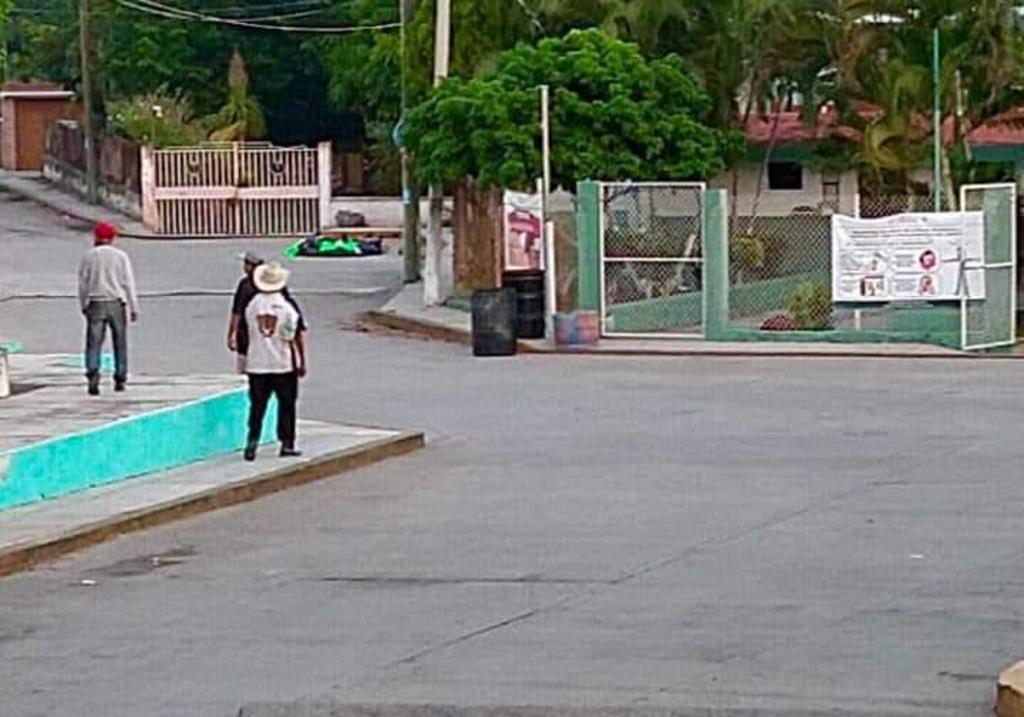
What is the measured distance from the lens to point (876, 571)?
517 inches

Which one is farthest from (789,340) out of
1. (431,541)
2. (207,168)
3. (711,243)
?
(207,168)

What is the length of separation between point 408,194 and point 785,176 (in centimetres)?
844

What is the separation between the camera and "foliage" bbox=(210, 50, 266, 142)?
2633 inches

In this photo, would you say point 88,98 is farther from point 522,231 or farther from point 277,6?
point 522,231

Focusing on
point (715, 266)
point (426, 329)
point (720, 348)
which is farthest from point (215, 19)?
point (720, 348)

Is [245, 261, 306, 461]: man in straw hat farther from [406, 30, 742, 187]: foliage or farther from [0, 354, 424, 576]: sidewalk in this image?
[406, 30, 742, 187]: foliage

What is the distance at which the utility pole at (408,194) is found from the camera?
133 ft

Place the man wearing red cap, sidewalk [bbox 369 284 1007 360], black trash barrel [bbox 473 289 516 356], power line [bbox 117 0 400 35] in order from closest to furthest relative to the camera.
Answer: the man wearing red cap
sidewalk [bbox 369 284 1007 360]
black trash barrel [bbox 473 289 516 356]
power line [bbox 117 0 400 35]

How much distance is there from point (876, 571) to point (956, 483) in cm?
450

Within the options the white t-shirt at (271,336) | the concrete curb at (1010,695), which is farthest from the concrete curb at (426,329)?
the concrete curb at (1010,695)

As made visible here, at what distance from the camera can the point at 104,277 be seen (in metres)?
22.8

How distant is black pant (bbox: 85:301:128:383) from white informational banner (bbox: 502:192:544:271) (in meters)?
11.9

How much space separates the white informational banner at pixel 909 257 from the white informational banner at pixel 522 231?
4.84 meters

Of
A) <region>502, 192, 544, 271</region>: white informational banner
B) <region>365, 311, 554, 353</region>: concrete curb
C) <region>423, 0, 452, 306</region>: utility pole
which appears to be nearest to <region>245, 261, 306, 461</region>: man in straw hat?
<region>365, 311, 554, 353</region>: concrete curb
